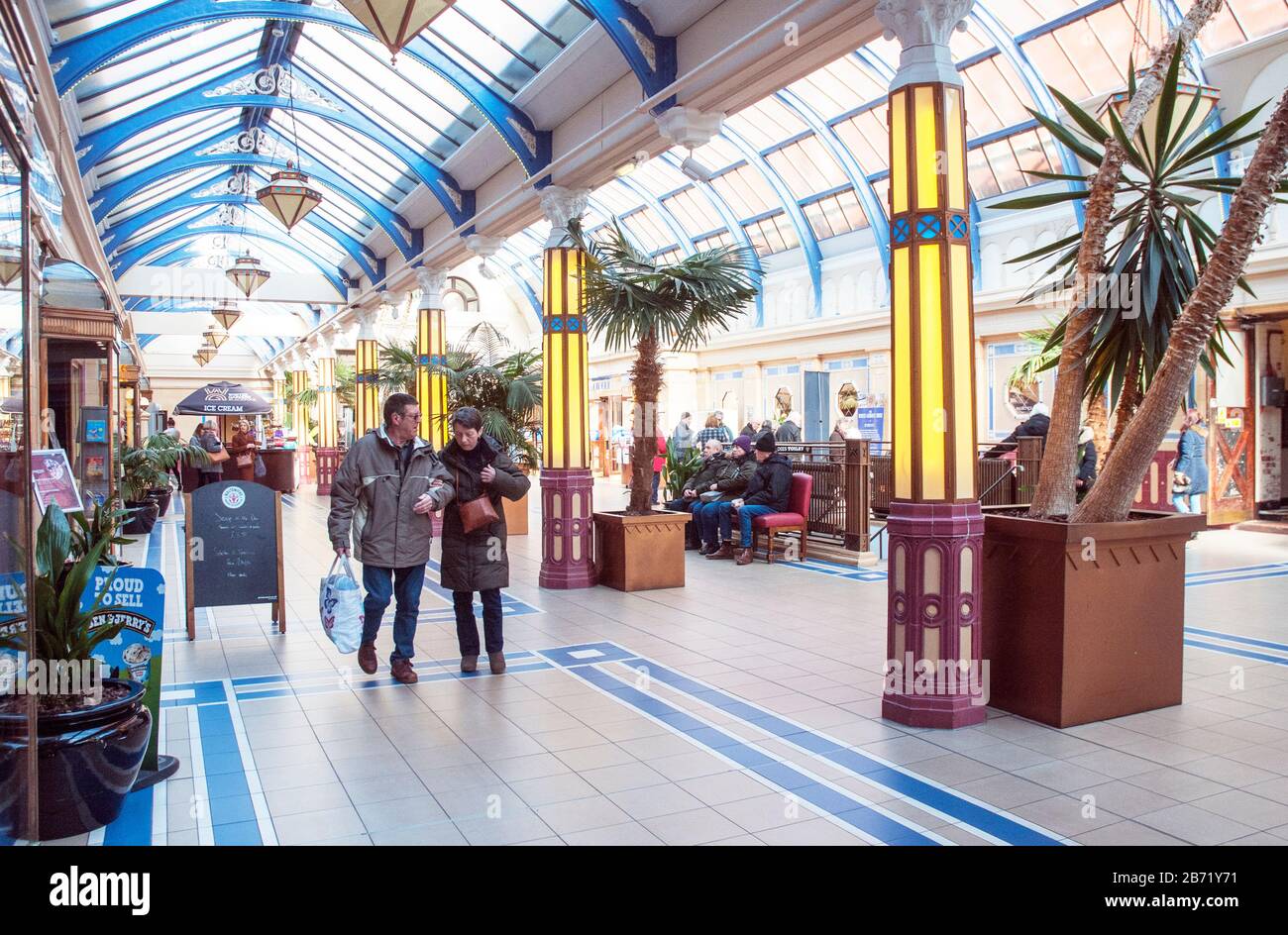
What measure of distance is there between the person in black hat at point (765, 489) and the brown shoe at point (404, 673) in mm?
5117

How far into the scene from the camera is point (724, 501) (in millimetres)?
10711

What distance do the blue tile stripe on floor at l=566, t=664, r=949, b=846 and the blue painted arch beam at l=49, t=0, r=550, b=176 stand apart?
20.1 feet

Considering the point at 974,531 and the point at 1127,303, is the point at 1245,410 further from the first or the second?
the point at 974,531

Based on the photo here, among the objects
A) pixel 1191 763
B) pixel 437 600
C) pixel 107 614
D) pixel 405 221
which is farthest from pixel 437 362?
pixel 1191 763

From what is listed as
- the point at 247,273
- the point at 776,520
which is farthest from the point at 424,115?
the point at 247,273

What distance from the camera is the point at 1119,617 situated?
473 centimetres

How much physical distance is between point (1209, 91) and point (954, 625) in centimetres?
330

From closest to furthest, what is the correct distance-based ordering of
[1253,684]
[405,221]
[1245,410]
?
[1253,684] → [1245,410] → [405,221]

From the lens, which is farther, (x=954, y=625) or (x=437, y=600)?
(x=437, y=600)

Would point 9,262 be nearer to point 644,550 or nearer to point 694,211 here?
point 644,550

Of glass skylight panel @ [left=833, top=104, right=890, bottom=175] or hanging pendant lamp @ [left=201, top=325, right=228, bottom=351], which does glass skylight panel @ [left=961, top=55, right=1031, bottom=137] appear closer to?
glass skylight panel @ [left=833, top=104, right=890, bottom=175]

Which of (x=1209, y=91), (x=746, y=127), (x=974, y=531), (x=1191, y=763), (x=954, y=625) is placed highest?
(x=746, y=127)

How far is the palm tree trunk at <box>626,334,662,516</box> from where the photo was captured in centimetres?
863

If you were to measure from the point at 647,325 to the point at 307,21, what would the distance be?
4.81 metres
